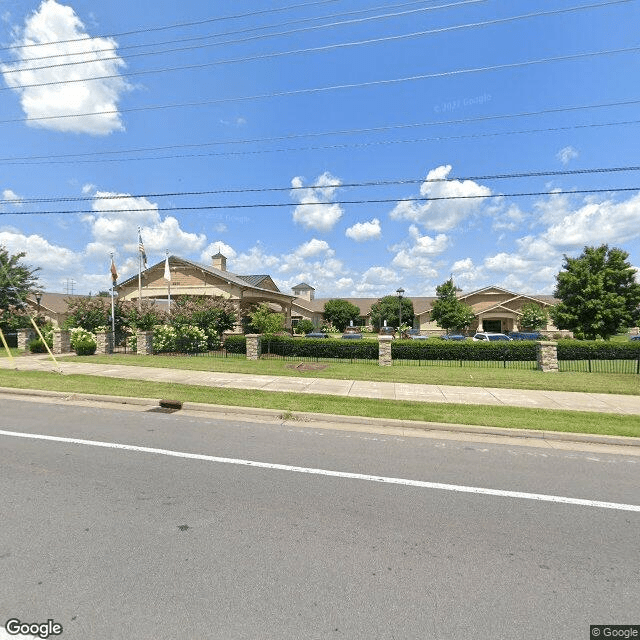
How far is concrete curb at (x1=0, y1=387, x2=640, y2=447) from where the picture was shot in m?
6.81

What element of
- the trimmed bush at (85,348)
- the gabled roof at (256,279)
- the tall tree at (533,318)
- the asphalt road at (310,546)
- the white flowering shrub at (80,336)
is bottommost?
the asphalt road at (310,546)

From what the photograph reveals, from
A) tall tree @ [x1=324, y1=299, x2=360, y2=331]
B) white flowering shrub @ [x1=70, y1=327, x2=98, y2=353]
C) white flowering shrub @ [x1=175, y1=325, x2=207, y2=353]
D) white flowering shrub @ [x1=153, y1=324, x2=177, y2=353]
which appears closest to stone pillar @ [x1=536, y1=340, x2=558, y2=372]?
white flowering shrub @ [x1=175, y1=325, x2=207, y2=353]

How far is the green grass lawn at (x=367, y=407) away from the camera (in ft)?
24.6

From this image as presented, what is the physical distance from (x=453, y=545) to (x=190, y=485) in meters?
2.95

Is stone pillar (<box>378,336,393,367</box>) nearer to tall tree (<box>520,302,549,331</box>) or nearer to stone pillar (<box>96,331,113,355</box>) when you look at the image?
stone pillar (<box>96,331,113,355</box>)

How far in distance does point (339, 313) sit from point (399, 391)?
50413mm

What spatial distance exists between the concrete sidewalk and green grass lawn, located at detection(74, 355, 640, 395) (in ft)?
2.32

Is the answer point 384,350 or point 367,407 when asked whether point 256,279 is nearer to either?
point 384,350

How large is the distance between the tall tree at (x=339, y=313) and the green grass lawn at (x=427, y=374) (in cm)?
4363

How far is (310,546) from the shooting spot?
133 inches

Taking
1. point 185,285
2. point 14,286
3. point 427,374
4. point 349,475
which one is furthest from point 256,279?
point 349,475

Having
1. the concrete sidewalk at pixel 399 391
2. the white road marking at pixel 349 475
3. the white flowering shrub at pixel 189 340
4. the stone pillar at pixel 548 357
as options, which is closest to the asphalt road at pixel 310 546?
the white road marking at pixel 349 475

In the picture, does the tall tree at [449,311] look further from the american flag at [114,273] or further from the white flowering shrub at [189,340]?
the american flag at [114,273]

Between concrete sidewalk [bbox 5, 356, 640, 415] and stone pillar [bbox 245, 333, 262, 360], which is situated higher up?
stone pillar [bbox 245, 333, 262, 360]
